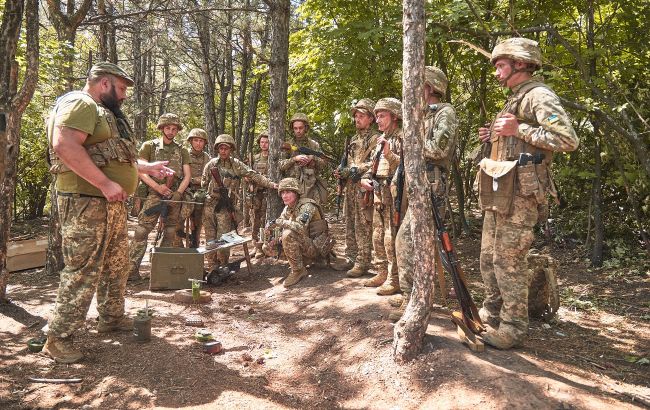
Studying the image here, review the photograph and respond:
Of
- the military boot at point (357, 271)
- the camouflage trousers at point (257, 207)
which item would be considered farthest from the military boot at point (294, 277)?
the camouflage trousers at point (257, 207)

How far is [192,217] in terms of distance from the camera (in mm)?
8211

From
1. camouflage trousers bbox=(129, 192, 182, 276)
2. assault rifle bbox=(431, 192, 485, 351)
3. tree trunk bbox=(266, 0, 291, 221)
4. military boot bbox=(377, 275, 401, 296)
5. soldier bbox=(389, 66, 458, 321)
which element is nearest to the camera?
assault rifle bbox=(431, 192, 485, 351)

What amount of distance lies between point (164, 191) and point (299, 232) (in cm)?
244

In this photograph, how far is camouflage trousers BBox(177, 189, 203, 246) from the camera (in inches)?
305

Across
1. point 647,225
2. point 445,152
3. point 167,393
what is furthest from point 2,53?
point 647,225

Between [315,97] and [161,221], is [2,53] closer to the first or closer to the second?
[161,221]

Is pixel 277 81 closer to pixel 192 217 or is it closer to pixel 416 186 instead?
pixel 192 217

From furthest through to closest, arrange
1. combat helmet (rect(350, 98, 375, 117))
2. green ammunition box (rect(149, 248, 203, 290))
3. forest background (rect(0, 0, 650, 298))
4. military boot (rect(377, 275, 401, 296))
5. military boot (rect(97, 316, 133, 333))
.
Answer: green ammunition box (rect(149, 248, 203, 290)), combat helmet (rect(350, 98, 375, 117)), forest background (rect(0, 0, 650, 298)), military boot (rect(377, 275, 401, 296)), military boot (rect(97, 316, 133, 333))

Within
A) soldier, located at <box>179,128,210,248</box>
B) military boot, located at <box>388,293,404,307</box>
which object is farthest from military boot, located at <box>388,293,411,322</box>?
soldier, located at <box>179,128,210,248</box>

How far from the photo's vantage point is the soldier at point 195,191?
7806 millimetres

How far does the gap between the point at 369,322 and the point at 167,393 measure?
6.68 ft

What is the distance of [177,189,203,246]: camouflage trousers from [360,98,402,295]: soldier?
343cm

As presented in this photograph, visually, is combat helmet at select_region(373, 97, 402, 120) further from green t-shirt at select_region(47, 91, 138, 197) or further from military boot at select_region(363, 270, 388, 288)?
green t-shirt at select_region(47, 91, 138, 197)

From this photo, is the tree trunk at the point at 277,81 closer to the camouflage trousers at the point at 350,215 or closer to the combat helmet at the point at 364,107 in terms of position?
the camouflage trousers at the point at 350,215
